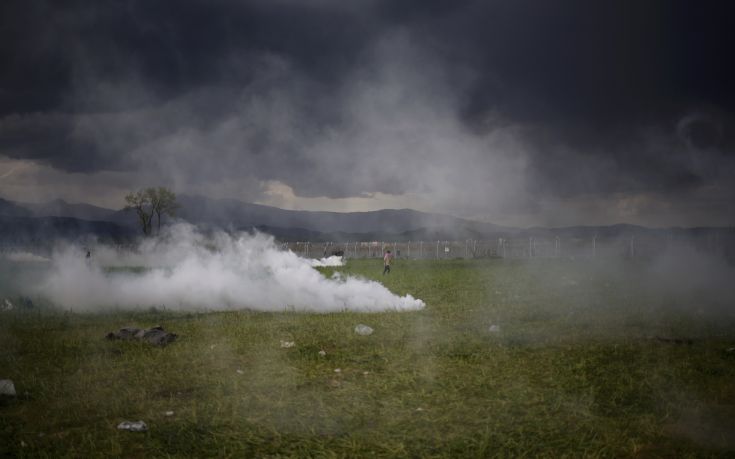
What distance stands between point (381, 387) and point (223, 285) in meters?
14.0

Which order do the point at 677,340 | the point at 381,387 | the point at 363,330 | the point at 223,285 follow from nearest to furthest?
the point at 381,387, the point at 677,340, the point at 363,330, the point at 223,285

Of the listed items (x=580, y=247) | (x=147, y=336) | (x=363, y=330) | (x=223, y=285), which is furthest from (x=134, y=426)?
(x=580, y=247)

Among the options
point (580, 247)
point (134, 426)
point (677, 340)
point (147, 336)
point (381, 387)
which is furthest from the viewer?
point (580, 247)

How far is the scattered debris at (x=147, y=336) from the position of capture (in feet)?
40.5

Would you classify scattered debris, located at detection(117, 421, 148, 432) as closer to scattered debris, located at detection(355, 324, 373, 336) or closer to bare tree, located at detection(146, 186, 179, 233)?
scattered debris, located at detection(355, 324, 373, 336)

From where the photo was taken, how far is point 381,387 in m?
8.77

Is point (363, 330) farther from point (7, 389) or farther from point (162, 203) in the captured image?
point (162, 203)

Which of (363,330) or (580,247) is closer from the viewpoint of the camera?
(363,330)

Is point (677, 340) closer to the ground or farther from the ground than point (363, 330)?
farther from the ground

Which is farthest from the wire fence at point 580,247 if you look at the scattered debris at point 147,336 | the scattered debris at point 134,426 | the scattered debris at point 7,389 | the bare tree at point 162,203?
the scattered debris at point 7,389

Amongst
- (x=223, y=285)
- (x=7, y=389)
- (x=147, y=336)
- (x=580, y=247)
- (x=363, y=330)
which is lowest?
(x=7, y=389)

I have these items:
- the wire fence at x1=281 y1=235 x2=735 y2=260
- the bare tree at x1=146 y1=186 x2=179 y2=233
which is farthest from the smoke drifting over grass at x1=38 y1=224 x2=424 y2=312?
the wire fence at x1=281 y1=235 x2=735 y2=260

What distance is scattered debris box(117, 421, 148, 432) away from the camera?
6.93m

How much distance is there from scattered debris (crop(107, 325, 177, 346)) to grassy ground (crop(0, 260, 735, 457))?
10.9 inches
